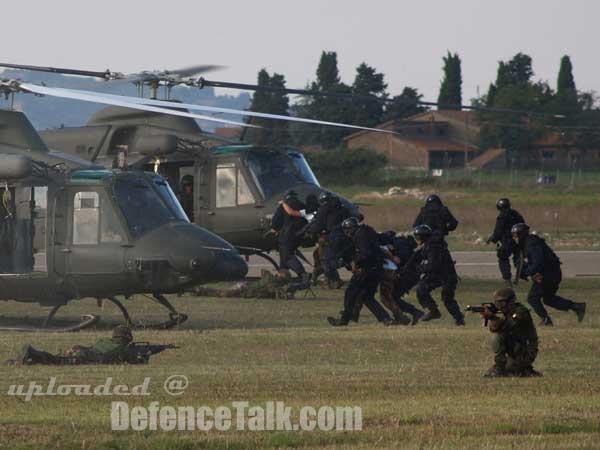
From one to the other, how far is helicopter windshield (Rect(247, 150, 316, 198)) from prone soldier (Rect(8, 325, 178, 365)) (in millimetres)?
11634

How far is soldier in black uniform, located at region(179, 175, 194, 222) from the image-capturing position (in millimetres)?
27844

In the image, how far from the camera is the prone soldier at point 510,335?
46.9ft

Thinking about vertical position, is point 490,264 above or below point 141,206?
below

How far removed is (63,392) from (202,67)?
43.0 feet

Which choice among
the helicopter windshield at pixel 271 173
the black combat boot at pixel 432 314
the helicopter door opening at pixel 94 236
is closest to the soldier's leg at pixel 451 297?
the black combat boot at pixel 432 314

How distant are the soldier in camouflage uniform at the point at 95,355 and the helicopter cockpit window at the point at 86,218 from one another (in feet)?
15.9

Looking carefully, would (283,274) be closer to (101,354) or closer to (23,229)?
(23,229)

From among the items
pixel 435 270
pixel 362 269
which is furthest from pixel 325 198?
pixel 435 270

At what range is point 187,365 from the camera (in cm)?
1625

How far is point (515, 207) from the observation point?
5531cm

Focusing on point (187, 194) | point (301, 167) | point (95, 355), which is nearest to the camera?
point (95, 355)

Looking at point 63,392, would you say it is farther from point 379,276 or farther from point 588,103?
point 588,103

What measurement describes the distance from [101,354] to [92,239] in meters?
5.04

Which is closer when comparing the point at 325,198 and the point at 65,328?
the point at 65,328
